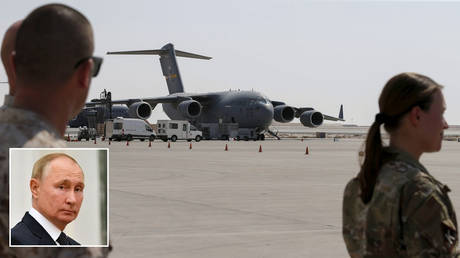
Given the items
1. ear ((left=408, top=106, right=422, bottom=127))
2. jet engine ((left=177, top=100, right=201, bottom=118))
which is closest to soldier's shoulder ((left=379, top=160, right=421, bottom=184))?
ear ((left=408, top=106, right=422, bottom=127))

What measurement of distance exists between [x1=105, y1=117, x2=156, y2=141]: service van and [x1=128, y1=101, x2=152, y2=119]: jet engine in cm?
230

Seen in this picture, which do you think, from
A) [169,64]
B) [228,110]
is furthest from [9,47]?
[169,64]

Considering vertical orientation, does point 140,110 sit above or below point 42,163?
above

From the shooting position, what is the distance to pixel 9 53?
210 cm

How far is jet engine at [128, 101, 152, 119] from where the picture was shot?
2260 inches

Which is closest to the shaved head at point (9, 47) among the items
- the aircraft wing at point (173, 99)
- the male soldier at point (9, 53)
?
the male soldier at point (9, 53)

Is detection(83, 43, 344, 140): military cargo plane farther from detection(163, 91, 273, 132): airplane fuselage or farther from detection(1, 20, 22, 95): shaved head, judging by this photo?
detection(1, 20, 22, 95): shaved head

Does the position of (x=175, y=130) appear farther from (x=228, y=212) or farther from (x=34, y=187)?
(x=34, y=187)

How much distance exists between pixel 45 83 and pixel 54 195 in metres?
0.30

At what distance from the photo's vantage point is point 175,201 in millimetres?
13680

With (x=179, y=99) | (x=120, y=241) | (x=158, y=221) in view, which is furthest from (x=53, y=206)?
(x=179, y=99)

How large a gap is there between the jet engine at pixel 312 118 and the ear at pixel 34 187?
203ft

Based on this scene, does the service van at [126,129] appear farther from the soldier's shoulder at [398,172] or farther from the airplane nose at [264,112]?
the soldier's shoulder at [398,172]

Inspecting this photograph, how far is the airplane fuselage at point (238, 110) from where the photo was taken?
188 ft
